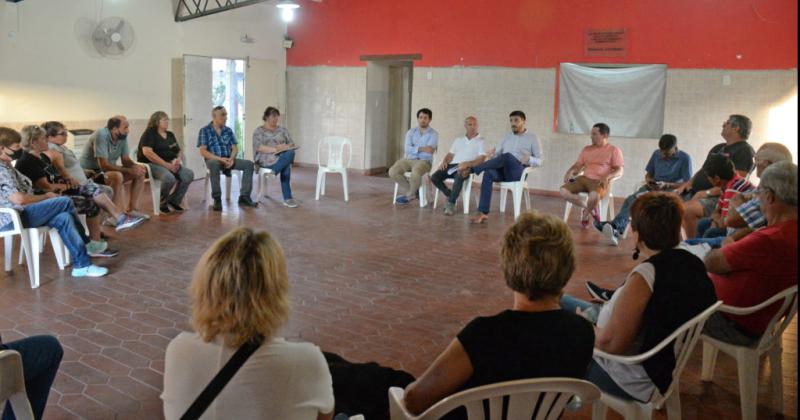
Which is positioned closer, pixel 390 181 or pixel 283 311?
pixel 283 311

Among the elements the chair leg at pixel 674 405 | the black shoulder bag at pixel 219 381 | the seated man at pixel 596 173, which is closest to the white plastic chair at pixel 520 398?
the black shoulder bag at pixel 219 381

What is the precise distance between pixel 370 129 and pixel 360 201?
2.84 m

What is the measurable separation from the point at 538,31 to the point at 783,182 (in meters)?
6.58

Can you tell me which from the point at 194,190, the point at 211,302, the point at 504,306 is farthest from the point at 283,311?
the point at 194,190

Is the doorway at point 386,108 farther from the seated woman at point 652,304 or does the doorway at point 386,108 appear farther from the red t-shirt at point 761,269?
the seated woman at point 652,304

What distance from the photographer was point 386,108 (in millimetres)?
11156

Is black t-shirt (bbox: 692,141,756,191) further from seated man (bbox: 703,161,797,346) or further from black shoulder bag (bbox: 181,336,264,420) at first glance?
black shoulder bag (bbox: 181,336,264,420)

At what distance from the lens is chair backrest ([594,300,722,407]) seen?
89.0 inches

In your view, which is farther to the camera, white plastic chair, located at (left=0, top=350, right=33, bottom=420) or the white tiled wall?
the white tiled wall

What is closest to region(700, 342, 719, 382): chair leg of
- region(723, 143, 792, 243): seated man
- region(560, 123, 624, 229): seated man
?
region(723, 143, 792, 243): seated man

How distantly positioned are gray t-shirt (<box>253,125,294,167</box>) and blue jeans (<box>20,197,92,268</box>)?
321 cm

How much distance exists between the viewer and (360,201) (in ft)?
26.7

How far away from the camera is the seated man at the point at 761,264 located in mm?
2740

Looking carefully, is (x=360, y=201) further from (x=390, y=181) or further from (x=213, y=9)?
(x=213, y=9)
